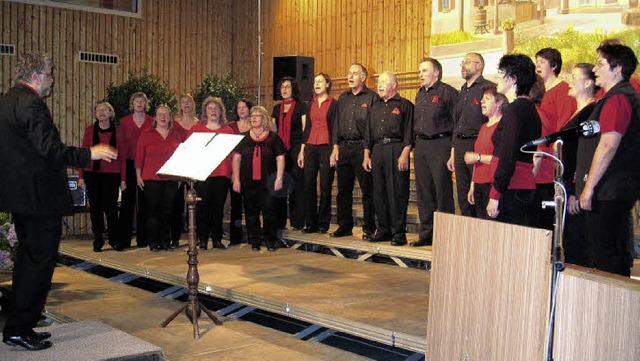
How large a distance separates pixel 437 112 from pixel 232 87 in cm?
484

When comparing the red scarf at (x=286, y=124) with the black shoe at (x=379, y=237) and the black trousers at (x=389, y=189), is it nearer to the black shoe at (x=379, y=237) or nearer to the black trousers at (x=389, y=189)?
the black trousers at (x=389, y=189)

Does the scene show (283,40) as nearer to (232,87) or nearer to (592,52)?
(232,87)

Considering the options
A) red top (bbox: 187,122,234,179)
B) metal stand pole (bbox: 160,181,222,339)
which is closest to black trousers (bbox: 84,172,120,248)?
red top (bbox: 187,122,234,179)

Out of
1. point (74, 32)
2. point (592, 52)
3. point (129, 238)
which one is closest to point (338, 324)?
point (129, 238)

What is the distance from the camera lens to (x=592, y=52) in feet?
25.1

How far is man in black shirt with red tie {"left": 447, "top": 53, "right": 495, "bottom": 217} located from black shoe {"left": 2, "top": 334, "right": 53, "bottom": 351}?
10.9 ft

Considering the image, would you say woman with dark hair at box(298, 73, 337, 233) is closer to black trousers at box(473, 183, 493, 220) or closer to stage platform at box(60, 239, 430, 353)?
stage platform at box(60, 239, 430, 353)

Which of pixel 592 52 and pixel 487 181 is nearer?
pixel 487 181

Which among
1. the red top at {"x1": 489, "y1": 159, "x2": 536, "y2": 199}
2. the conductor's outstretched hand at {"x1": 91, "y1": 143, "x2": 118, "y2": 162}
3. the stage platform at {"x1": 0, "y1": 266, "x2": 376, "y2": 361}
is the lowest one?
the stage platform at {"x1": 0, "y1": 266, "x2": 376, "y2": 361}

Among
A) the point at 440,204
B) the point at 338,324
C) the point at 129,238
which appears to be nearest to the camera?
the point at 338,324

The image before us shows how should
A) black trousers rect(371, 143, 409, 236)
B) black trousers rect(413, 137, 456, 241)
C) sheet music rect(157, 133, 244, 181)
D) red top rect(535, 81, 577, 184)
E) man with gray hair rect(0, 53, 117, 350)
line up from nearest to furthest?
man with gray hair rect(0, 53, 117, 350) → sheet music rect(157, 133, 244, 181) → red top rect(535, 81, 577, 184) → black trousers rect(413, 137, 456, 241) → black trousers rect(371, 143, 409, 236)

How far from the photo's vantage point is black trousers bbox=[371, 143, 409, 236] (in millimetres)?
6363

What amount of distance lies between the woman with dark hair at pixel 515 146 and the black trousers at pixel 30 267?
237 cm

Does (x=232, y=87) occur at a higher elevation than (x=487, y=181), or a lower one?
higher
